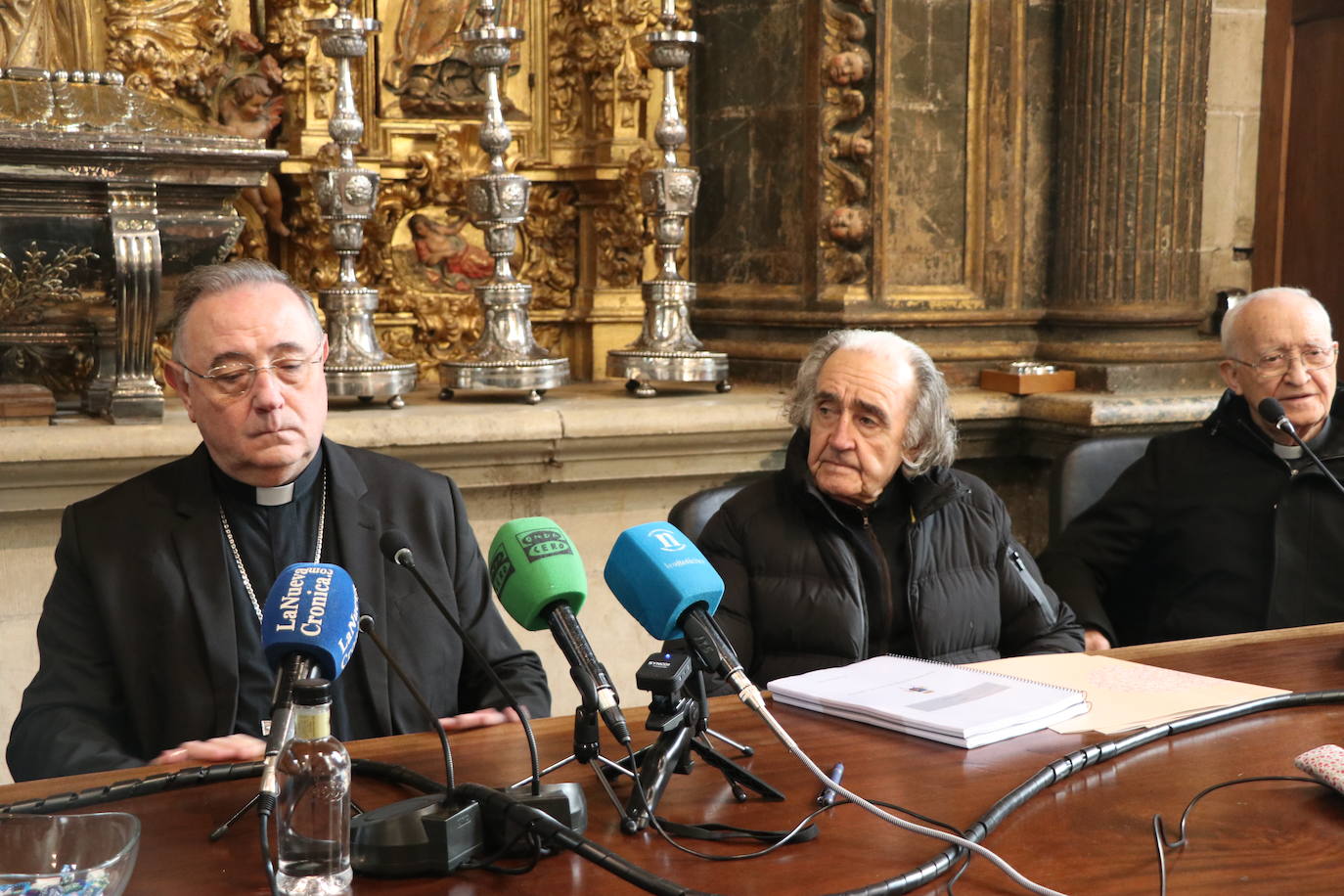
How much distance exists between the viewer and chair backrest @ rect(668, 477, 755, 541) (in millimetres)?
2842

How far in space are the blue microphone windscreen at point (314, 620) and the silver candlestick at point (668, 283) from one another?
114 inches

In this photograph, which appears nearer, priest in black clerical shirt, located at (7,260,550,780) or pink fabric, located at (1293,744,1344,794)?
pink fabric, located at (1293,744,1344,794)

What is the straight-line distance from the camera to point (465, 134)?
453 cm

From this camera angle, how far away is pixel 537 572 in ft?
4.82

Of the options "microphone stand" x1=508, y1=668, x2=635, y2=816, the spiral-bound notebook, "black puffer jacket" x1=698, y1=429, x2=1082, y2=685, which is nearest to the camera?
"microphone stand" x1=508, y1=668, x2=635, y2=816

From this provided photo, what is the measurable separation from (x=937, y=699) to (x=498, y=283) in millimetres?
2451

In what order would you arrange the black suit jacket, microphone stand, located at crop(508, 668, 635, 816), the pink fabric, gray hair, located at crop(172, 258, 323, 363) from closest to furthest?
microphone stand, located at crop(508, 668, 635, 816) < the pink fabric < the black suit jacket < gray hair, located at crop(172, 258, 323, 363)

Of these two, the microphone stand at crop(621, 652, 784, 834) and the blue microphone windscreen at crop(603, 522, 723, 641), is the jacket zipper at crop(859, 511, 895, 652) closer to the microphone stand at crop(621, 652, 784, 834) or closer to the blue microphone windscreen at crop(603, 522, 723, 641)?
the microphone stand at crop(621, 652, 784, 834)

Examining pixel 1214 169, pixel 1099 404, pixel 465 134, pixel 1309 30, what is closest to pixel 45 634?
pixel 465 134

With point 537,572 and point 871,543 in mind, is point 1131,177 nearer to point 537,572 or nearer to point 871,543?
point 871,543

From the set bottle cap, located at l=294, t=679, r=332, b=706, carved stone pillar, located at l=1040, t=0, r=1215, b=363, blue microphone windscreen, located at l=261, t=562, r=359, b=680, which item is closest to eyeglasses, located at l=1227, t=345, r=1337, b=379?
carved stone pillar, located at l=1040, t=0, r=1215, b=363

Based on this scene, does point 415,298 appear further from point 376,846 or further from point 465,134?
point 376,846

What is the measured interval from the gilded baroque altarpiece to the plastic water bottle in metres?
2.98

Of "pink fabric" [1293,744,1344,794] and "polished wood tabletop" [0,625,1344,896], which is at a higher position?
"pink fabric" [1293,744,1344,794]
